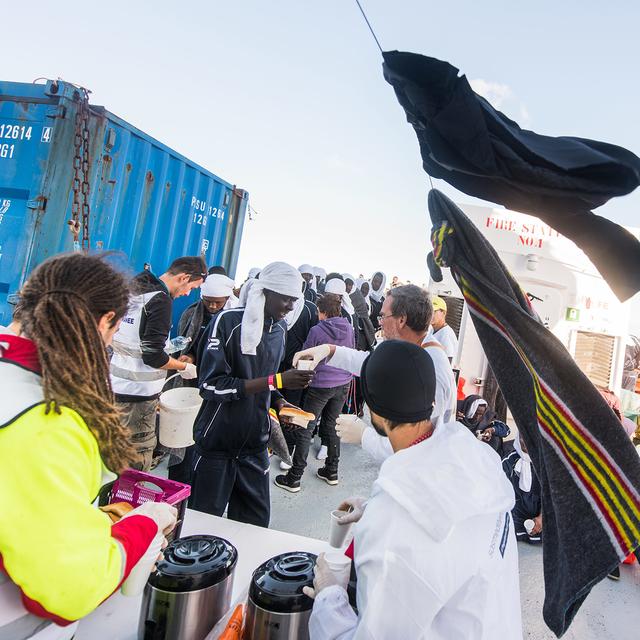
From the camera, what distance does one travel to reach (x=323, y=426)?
15.3 ft

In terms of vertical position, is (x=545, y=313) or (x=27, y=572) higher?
(x=545, y=313)

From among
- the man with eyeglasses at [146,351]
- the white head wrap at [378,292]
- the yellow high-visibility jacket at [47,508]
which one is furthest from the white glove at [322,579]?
the white head wrap at [378,292]

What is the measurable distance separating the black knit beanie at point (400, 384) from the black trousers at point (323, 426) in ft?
9.66

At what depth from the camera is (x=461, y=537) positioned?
38.0 inches

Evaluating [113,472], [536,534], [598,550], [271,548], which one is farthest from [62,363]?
[536,534]

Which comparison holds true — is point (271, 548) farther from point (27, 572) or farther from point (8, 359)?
point (8, 359)

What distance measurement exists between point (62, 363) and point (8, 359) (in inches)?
4.4

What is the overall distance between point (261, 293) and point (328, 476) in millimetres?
2668

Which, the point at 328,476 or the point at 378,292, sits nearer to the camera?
the point at 328,476

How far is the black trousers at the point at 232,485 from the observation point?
2.49m

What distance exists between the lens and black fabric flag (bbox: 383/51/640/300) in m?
0.80

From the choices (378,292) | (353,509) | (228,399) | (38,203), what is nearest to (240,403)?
(228,399)

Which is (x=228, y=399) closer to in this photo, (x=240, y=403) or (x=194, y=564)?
(x=240, y=403)

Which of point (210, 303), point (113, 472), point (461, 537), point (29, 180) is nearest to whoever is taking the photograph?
point (461, 537)
